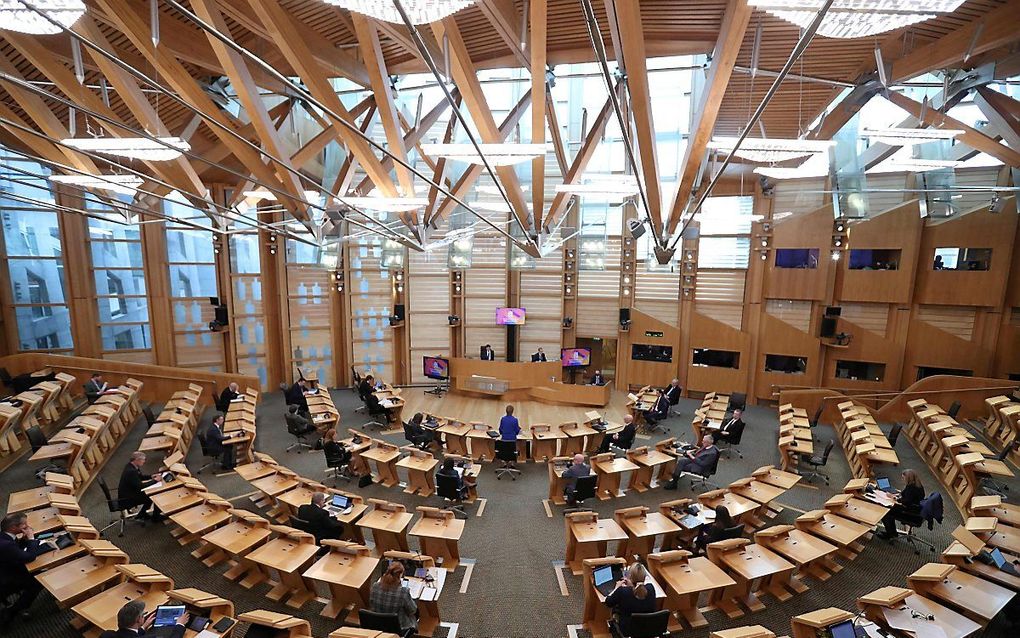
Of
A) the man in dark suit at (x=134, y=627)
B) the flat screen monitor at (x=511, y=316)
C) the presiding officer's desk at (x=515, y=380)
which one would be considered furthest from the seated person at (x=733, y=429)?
the man in dark suit at (x=134, y=627)

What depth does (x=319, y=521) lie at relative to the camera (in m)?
6.64

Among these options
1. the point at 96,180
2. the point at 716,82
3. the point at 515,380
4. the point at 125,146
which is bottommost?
the point at 515,380

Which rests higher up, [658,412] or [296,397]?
[296,397]

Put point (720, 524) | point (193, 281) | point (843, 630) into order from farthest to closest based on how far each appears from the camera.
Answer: point (193, 281), point (720, 524), point (843, 630)

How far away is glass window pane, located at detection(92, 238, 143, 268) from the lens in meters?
13.5

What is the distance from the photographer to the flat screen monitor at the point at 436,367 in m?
15.7

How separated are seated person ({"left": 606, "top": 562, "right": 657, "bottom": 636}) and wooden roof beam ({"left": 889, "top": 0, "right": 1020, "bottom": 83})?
850 centimetres

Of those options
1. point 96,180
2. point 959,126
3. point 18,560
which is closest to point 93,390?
point 96,180

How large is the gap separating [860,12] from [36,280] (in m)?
18.7

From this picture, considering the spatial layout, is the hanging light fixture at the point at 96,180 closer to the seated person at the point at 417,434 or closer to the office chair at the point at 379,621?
the office chair at the point at 379,621

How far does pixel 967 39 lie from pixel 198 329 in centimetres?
1920

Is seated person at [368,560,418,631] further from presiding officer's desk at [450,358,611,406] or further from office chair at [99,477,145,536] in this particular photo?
presiding officer's desk at [450,358,611,406]

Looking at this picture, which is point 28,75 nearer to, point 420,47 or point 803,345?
point 420,47

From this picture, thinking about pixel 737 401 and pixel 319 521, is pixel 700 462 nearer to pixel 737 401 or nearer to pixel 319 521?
pixel 737 401
